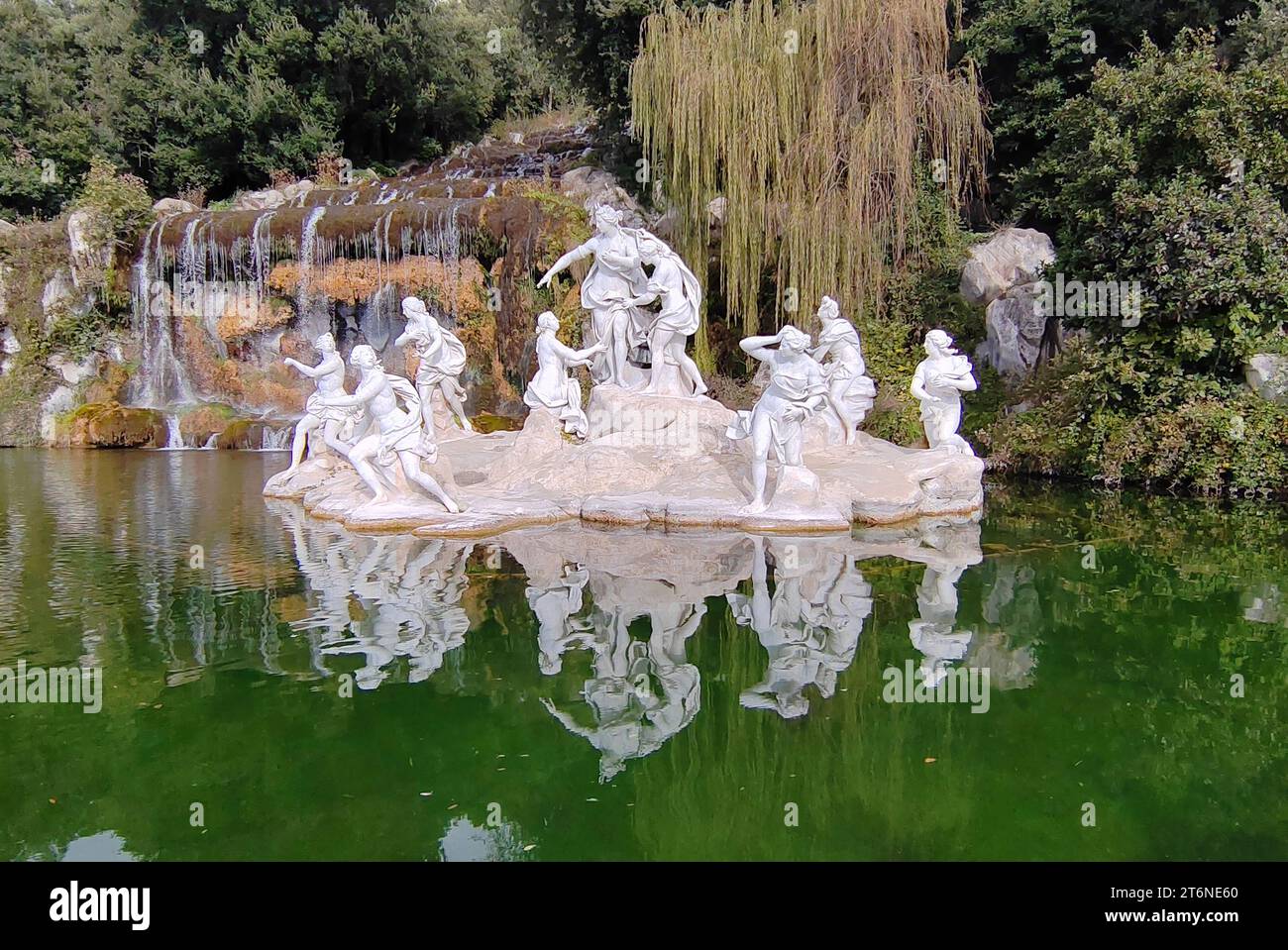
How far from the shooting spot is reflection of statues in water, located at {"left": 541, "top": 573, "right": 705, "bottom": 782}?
12.0ft

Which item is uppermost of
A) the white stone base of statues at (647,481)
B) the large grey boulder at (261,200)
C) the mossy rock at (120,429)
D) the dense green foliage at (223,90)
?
the dense green foliage at (223,90)

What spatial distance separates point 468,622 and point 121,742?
1948 millimetres

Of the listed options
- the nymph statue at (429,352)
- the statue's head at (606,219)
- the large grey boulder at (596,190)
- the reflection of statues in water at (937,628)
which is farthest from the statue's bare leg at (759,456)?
the large grey boulder at (596,190)

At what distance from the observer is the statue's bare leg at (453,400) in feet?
38.0

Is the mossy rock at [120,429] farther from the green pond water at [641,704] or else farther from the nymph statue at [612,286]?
the nymph statue at [612,286]

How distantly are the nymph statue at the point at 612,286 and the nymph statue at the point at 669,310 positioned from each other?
0.48ft

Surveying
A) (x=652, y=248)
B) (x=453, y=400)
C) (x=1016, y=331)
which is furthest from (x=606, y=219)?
(x=1016, y=331)

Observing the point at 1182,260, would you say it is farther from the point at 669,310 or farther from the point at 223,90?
the point at 223,90

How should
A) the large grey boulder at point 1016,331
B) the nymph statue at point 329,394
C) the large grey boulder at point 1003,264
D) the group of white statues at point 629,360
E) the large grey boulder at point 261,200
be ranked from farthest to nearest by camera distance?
the large grey boulder at point 261,200 → the large grey boulder at point 1003,264 → the large grey boulder at point 1016,331 → the nymph statue at point 329,394 → the group of white statues at point 629,360

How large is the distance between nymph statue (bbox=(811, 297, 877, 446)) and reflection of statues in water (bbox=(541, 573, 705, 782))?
508cm

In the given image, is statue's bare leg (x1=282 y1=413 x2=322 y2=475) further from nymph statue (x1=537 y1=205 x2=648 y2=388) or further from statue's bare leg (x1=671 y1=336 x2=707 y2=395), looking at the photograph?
statue's bare leg (x1=671 y1=336 x2=707 y2=395)

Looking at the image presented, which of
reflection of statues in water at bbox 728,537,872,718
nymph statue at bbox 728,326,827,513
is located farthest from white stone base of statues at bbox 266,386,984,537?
reflection of statues in water at bbox 728,537,872,718

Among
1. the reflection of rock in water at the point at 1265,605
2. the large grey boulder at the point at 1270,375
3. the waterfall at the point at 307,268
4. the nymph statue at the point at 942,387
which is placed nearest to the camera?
the reflection of rock in water at the point at 1265,605

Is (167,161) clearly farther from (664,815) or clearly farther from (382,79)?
(664,815)
